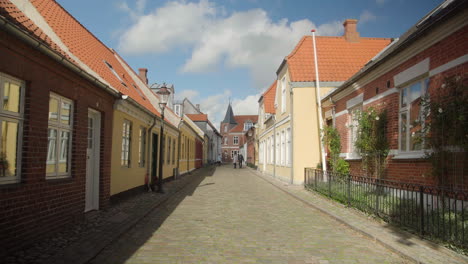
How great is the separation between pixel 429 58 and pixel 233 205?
6219mm

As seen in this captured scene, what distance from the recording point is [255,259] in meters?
5.07

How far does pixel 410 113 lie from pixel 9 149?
27.7 feet

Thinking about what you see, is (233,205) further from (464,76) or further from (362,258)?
(464,76)

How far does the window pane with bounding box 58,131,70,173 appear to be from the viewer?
6.73 meters

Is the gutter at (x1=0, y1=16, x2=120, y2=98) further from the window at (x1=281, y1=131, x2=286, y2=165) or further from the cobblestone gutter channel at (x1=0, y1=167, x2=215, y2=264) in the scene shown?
the window at (x1=281, y1=131, x2=286, y2=165)

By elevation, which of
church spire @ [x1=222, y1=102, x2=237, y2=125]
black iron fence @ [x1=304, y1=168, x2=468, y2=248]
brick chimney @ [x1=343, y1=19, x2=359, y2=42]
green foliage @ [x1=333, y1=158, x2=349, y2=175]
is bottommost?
black iron fence @ [x1=304, y1=168, x2=468, y2=248]

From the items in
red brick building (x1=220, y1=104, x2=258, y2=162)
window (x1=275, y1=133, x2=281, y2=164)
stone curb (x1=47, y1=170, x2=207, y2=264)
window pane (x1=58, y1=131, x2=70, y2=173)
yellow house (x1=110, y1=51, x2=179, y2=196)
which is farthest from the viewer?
red brick building (x1=220, y1=104, x2=258, y2=162)

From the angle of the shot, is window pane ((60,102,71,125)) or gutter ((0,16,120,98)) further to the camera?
window pane ((60,102,71,125))

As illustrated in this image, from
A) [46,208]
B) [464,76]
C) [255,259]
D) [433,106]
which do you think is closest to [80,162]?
[46,208]

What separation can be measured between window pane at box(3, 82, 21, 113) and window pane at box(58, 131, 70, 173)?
152 centimetres

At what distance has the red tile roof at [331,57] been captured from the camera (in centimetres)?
1788

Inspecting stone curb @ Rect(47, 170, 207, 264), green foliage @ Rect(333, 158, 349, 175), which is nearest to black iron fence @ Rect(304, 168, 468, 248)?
green foliage @ Rect(333, 158, 349, 175)

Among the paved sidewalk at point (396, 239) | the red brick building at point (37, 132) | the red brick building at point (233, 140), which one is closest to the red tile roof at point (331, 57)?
the paved sidewalk at point (396, 239)

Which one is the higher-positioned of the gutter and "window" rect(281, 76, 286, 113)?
"window" rect(281, 76, 286, 113)
